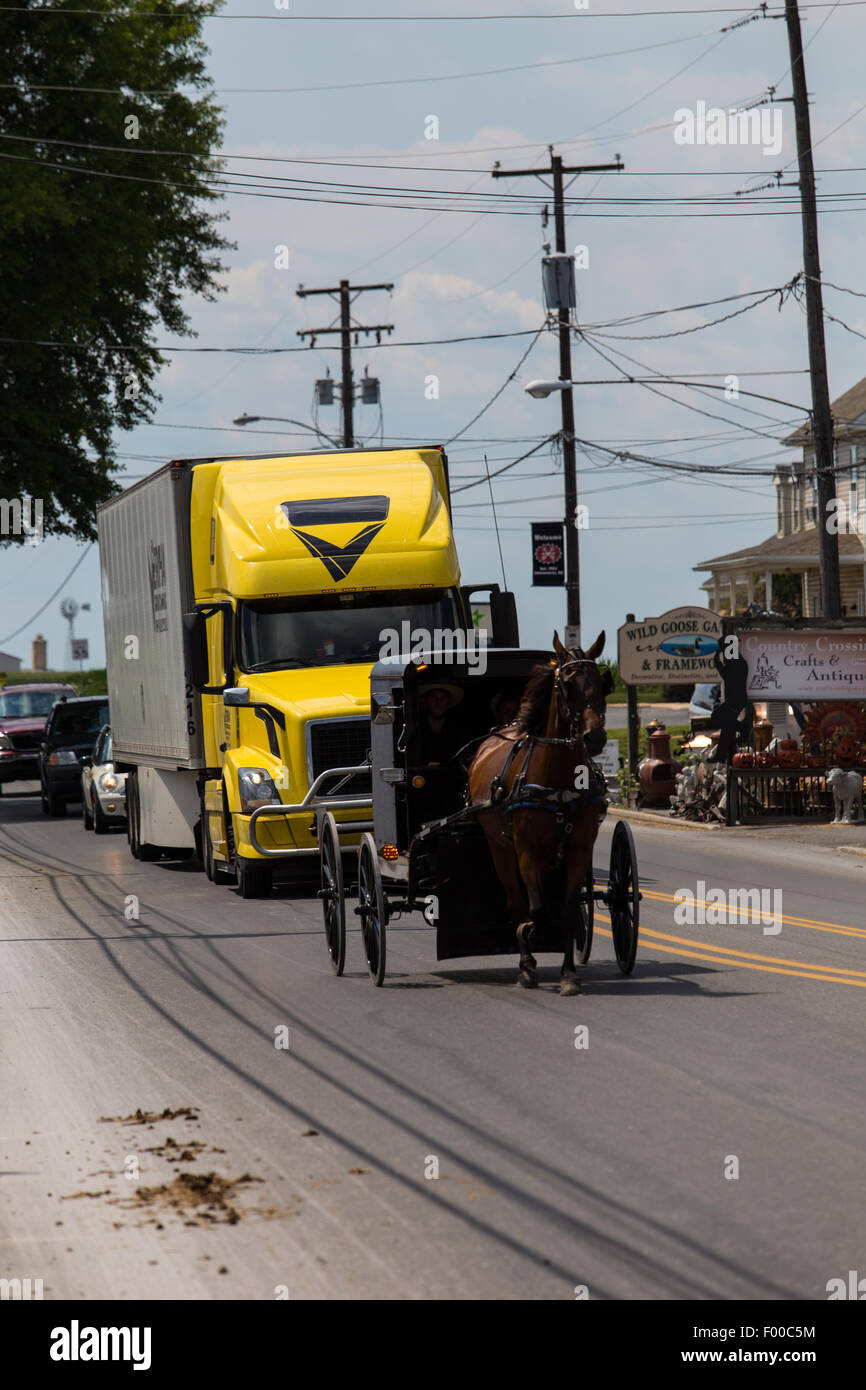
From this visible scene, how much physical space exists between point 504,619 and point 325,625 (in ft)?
7.05

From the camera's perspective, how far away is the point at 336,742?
16.4m

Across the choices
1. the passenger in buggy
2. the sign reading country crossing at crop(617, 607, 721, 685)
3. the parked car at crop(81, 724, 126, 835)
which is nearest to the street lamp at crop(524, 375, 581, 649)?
the sign reading country crossing at crop(617, 607, 721, 685)

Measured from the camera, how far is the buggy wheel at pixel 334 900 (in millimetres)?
12336

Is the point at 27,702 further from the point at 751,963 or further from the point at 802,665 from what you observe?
the point at 751,963

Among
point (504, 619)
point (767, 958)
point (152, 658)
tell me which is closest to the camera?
point (767, 958)

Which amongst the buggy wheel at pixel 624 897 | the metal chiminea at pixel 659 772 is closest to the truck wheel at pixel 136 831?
the metal chiminea at pixel 659 772

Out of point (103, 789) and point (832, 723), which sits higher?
point (832, 723)

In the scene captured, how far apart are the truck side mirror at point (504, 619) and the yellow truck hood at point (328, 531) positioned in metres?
0.99

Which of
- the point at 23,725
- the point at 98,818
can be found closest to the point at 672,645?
the point at 98,818

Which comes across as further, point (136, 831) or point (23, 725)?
point (23, 725)

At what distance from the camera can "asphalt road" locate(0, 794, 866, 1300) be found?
593cm

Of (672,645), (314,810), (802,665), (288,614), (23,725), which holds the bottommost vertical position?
(23,725)

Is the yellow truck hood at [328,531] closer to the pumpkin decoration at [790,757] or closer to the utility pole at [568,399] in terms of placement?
the pumpkin decoration at [790,757]
